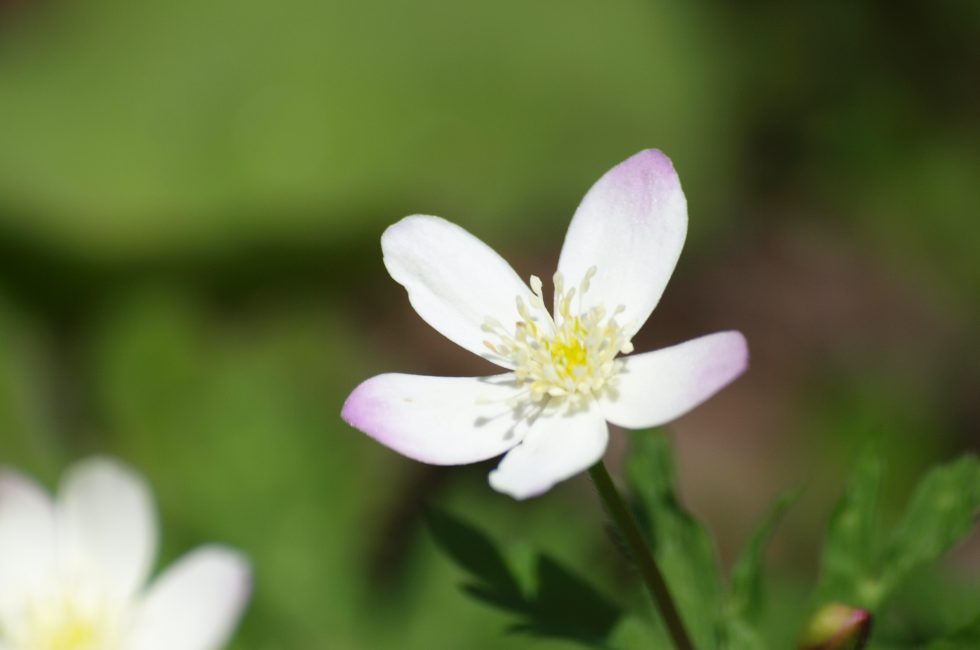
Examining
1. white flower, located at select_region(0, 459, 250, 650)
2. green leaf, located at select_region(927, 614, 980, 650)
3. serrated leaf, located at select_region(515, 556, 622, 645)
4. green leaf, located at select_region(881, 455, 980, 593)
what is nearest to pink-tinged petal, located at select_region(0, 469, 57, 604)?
white flower, located at select_region(0, 459, 250, 650)

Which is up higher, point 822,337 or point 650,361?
point 650,361

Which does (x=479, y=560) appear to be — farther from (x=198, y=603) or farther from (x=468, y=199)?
(x=468, y=199)

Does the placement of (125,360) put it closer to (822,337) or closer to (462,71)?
(462,71)

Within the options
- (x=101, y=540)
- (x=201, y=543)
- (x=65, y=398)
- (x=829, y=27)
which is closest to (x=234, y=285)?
(x=65, y=398)

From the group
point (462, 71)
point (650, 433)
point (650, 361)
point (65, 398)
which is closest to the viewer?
point (650, 361)

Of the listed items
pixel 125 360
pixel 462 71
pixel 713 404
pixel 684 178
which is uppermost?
pixel 462 71
